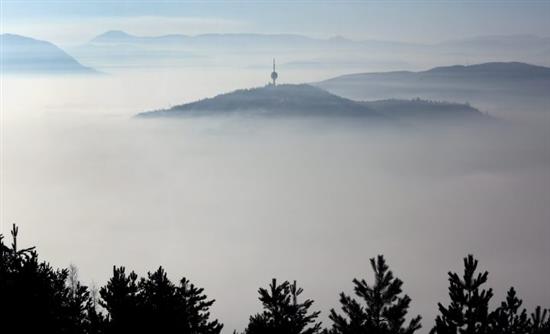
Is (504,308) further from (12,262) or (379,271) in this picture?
(12,262)

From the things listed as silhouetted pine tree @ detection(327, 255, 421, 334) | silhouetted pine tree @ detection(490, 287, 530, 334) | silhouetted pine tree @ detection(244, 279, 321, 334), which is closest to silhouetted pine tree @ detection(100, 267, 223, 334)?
silhouetted pine tree @ detection(244, 279, 321, 334)

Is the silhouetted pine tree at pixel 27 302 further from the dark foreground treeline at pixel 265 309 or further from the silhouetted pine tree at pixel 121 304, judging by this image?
the silhouetted pine tree at pixel 121 304

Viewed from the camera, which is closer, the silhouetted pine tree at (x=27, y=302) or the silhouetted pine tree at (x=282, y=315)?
the silhouetted pine tree at (x=282, y=315)

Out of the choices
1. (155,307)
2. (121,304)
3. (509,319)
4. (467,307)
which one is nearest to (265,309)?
(155,307)

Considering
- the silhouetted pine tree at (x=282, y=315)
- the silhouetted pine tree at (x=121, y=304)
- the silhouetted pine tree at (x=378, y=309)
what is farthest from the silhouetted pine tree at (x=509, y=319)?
the silhouetted pine tree at (x=121, y=304)

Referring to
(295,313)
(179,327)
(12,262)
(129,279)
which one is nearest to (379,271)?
(295,313)

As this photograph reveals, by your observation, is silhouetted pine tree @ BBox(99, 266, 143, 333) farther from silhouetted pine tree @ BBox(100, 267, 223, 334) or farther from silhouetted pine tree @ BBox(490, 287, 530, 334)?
silhouetted pine tree @ BBox(490, 287, 530, 334)

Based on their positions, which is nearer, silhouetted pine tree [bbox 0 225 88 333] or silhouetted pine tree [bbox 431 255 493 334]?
silhouetted pine tree [bbox 431 255 493 334]

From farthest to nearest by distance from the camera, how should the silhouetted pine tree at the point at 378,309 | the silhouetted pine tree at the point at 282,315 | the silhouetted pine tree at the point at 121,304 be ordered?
the silhouetted pine tree at the point at 121,304 < the silhouetted pine tree at the point at 282,315 < the silhouetted pine tree at the point at 378,309
